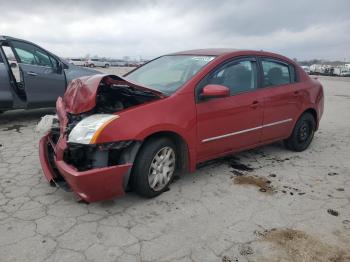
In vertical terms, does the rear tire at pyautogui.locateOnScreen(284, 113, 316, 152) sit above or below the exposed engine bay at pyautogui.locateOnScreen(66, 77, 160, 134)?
below

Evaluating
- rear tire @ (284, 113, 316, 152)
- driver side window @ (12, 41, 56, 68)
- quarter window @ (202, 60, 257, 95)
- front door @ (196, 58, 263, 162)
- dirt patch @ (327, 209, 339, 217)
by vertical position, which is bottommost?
dirt patch @ (327, 209, 339, 217)

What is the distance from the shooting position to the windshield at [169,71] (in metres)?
3.91

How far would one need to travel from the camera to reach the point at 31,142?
5387 millimetres

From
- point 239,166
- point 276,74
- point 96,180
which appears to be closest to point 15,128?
point 96,180

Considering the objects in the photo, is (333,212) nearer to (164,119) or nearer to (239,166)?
(239,166)

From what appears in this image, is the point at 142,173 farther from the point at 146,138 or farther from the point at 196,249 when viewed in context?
the point at 196,249

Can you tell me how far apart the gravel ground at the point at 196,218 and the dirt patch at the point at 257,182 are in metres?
0.01

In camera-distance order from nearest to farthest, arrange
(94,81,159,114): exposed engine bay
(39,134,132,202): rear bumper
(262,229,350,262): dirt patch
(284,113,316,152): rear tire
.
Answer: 1. (262,229,350,262): dirt patch
2. (39,134,132,202): rear bumper
3. (94,81,159,114): exposed engine bay
4. (284,113,316,152): rear tire

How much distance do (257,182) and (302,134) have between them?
1775 millimetres

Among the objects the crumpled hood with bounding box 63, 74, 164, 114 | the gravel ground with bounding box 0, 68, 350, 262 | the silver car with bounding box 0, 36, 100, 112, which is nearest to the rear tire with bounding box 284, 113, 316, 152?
the gravel ground with bounding box 0, 68, 350, 262

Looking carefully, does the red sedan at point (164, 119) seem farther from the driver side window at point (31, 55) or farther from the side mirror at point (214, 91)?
the driver side window at point (31, 55)

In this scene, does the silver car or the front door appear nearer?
the front door

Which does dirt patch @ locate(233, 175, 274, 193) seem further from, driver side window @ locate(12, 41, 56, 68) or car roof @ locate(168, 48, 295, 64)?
driver side window @ locate(12, 41, 56, 68)

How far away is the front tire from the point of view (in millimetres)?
3270
